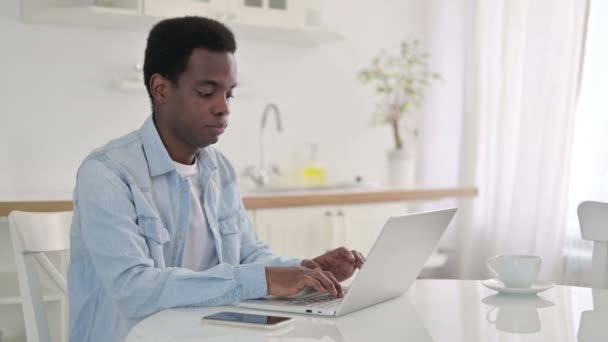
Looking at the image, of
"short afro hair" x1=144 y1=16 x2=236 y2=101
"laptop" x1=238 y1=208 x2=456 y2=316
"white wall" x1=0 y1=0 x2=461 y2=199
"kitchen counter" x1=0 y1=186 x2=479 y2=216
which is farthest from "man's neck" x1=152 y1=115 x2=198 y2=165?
"white wall" x1=0 y1=0 x2=461 y2=199

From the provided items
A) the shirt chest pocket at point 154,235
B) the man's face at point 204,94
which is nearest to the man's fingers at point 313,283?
the shirt chest pocket at point 154,235

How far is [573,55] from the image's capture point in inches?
140

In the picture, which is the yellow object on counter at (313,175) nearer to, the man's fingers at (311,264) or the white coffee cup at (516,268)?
the man's fingers at (311,264)

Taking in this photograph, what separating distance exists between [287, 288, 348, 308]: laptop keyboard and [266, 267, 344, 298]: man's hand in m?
0.01

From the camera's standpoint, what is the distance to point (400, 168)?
4008 mm

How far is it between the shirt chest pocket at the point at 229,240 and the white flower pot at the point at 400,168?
222 centimetres

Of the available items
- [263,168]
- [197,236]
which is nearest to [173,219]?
[197,236]

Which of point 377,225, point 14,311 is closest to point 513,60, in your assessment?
point 377,225

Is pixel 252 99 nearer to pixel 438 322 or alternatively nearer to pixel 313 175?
pixel 313 175

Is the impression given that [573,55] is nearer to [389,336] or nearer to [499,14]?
[499,14]

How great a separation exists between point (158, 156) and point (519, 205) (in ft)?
8.21

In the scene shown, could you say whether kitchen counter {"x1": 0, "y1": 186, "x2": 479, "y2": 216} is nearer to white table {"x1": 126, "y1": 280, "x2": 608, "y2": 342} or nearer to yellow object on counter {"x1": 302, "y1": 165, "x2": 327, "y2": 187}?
yellow object on counter {"x1": 302, "y1": 165, "x2": 327, "y2": 187}

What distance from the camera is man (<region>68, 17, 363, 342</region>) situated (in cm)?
143

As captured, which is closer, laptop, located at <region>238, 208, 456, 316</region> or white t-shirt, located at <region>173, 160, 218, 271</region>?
laptop, located at <region>238, 208, 456, 316</region>
